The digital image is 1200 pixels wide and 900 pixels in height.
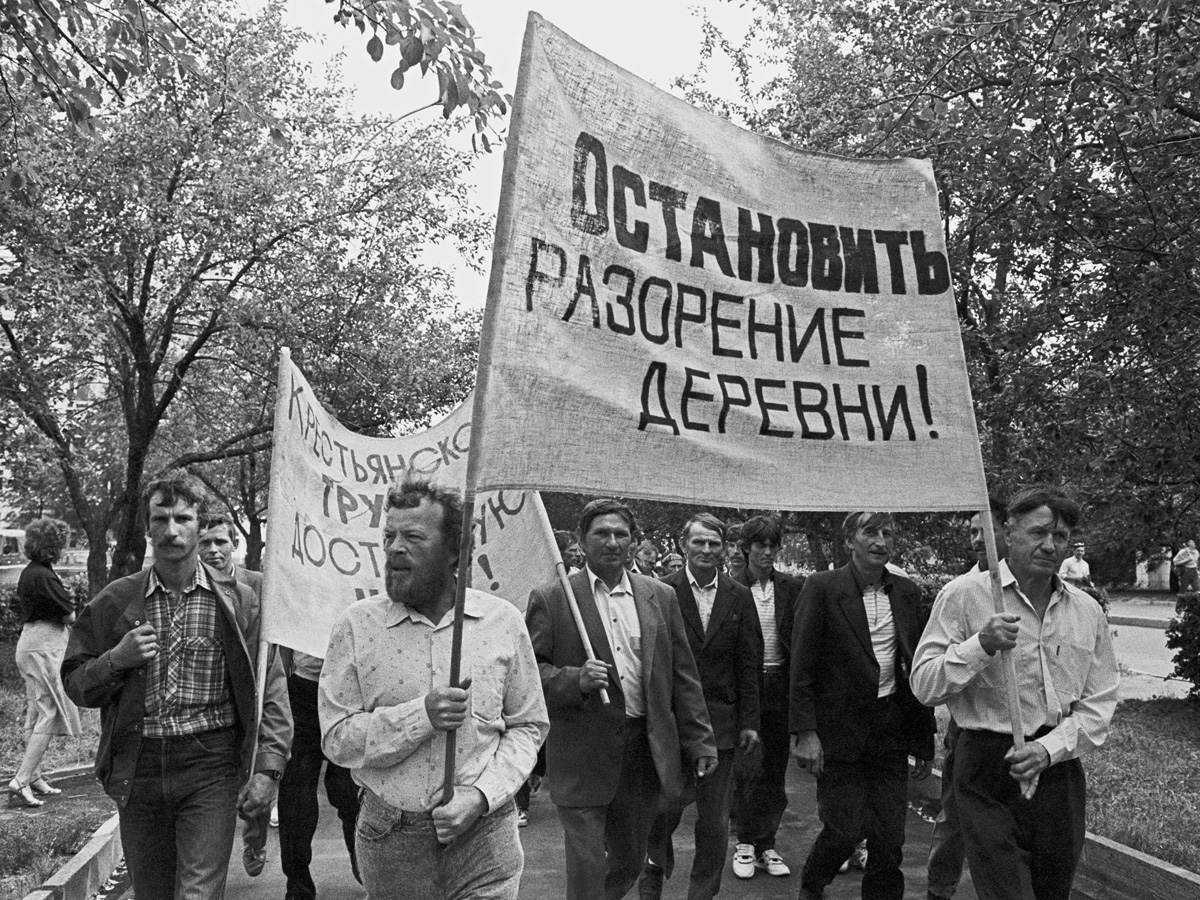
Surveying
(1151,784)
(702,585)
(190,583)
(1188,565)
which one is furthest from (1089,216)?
(1188,565)

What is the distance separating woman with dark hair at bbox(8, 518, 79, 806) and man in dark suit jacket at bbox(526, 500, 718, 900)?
5.18 m

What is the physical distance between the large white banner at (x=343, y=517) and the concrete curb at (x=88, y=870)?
5.19ft

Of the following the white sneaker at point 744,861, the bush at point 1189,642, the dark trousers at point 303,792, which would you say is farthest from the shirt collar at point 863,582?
the bush at point 1189,642

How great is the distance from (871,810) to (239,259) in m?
14.2

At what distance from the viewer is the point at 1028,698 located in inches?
182

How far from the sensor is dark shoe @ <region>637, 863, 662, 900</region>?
6316 millimetres

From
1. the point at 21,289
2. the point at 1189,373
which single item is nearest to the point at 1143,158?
the point at 1189,373

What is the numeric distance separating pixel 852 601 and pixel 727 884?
1.96m

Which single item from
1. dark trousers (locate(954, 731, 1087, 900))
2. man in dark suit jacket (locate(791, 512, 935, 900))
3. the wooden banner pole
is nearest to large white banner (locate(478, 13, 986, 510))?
the wooden banner pole

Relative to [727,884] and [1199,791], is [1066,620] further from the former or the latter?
[1199,791]

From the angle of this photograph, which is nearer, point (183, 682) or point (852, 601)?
point (183, 682)

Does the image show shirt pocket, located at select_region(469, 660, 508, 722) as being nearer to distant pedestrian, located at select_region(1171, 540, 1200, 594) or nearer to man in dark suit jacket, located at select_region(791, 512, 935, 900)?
man in dark suit jacket, located at select_region(791, 512, 935, 900)

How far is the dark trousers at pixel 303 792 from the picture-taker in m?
6.45

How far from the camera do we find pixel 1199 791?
9.27 metres
